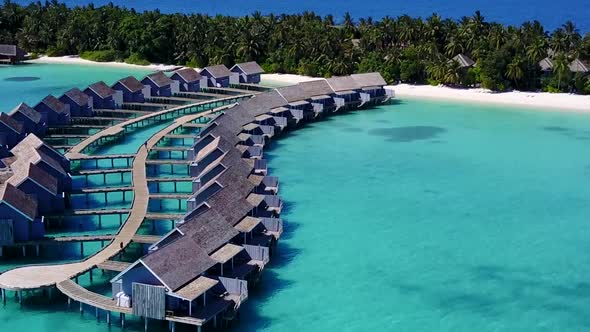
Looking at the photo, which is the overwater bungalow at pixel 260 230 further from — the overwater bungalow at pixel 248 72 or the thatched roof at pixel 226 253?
the overwater bungalow at pixel 248 72

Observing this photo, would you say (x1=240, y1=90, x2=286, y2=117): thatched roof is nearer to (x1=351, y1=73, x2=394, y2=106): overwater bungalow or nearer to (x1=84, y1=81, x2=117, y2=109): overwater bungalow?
(x1=351, y1=73, x2=394, y2=106): overwater bungalow

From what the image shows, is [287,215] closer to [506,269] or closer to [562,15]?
[506,269]

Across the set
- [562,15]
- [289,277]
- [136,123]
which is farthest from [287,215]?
[562,15]

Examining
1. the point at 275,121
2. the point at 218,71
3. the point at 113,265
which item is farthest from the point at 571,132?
the point at 113,265

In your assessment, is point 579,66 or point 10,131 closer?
point 10,131

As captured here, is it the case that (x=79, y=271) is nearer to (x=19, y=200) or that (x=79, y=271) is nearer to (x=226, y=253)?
(x=226, y=253)
